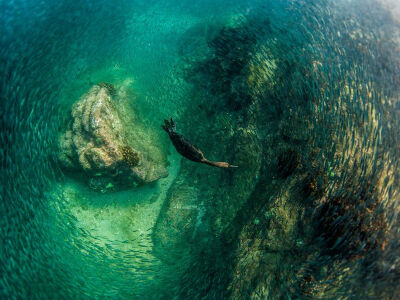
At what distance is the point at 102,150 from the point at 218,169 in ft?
11.6

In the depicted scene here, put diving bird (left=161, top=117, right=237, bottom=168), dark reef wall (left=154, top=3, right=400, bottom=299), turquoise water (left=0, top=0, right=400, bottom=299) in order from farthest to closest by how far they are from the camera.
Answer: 1. diving bird (left=161, top=117, right=237, bottom=168)
2. turquoise water (left=0, top=0, right=400, bottom=299)
3. dark reef wall (left=154, top=3, right=400, bottom=299)

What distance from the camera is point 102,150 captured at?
598 cm

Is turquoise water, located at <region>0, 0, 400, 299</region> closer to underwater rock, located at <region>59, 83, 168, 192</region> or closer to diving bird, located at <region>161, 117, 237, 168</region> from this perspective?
underwater rock, located at <region>59, 83, 168, 192</region>

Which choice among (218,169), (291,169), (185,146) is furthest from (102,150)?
(291,169)

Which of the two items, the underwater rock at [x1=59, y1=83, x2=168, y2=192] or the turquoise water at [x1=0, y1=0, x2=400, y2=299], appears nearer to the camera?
the turquoise water at [x1=0, y1=0, x2=400, y2=299]

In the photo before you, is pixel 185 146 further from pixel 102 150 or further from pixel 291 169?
pixel 102 150

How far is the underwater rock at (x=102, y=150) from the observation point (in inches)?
238

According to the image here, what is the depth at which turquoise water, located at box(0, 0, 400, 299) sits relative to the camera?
427 centimetres

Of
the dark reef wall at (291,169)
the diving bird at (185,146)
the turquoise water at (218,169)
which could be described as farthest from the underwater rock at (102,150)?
the diving bird at (185,146)

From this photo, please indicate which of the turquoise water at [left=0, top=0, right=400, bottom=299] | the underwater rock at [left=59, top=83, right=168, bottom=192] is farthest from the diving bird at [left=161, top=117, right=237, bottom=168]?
the underwater rock at [left=59, top=83, right=168, bottom=192]

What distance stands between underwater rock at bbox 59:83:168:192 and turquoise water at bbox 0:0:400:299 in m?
0.09

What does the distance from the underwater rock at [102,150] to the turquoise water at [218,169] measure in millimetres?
90

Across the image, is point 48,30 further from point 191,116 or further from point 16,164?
point 191,116

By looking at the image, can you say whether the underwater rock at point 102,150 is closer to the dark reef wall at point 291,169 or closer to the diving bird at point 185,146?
the dark reef wall at point 291,169
